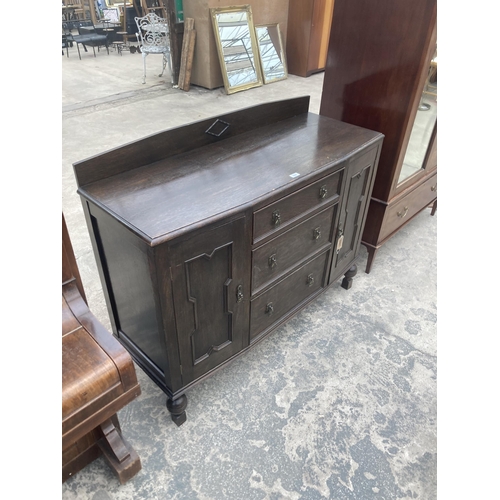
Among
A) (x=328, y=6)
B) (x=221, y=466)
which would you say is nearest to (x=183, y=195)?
(x=221, y=466)

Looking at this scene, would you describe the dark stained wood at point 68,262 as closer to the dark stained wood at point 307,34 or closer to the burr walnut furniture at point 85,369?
the burr walnut furniture at point 85,369

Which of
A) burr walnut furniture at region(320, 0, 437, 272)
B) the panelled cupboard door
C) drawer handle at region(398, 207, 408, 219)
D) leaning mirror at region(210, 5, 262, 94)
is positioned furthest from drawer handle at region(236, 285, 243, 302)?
leaning mirror at region(210, 5, 262, 94)

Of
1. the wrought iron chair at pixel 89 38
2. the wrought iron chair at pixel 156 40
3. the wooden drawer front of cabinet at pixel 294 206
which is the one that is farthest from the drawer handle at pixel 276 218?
the wrought iron chair at pixel 89 38

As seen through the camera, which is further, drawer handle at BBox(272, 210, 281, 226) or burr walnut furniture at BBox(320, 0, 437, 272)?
burr walnut furniture at BBox(320, 0, 437, 272)

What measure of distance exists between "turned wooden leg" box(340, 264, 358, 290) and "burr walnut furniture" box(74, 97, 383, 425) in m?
0.39

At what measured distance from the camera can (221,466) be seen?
145 cm

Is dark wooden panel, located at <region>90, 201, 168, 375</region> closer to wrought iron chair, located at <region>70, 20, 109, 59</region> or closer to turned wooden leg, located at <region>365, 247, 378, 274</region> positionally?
turned wooden leg, located at <region>365, 247, 378, 274</region>

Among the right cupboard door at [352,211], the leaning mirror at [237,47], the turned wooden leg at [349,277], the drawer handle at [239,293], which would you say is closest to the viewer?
the drawer handle at [239,293]

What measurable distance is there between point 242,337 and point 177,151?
795mm

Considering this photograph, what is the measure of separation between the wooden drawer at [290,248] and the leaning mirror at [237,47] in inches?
168

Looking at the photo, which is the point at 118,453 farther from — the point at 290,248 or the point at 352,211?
the point at 352,211

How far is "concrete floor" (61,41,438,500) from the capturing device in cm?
140

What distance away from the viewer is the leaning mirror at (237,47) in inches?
202

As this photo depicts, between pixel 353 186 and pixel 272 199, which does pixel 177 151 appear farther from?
pixel 353 186
